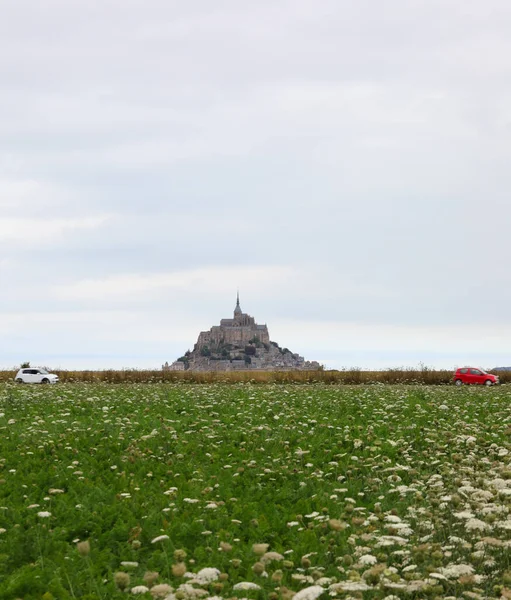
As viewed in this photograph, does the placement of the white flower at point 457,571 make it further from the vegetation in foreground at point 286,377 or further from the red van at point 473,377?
the red van at point 473,377

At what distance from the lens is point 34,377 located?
4947 cm

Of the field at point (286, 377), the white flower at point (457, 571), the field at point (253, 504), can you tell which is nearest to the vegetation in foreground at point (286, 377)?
the field at point (286, 377)

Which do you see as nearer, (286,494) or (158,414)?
(286,494)

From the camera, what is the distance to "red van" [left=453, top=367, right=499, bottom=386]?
49031 millimetres

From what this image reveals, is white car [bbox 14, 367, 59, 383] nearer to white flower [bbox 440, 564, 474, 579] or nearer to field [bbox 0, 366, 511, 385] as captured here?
field [bbox 0, 366, 511, 385]

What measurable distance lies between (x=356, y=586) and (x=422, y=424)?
13.5 metres

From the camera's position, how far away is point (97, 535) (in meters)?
9.32

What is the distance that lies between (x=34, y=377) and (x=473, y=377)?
111ft

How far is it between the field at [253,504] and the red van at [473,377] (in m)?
29.4

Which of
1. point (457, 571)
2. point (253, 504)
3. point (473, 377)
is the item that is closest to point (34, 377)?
point (473, 377)

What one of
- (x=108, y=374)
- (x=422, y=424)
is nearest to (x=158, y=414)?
(x=422, y=424)

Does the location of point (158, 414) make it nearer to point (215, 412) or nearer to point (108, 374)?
point (215, 412)

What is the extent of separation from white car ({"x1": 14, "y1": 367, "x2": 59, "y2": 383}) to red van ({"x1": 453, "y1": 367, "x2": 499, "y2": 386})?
103ft

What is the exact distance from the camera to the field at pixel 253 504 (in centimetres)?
680
